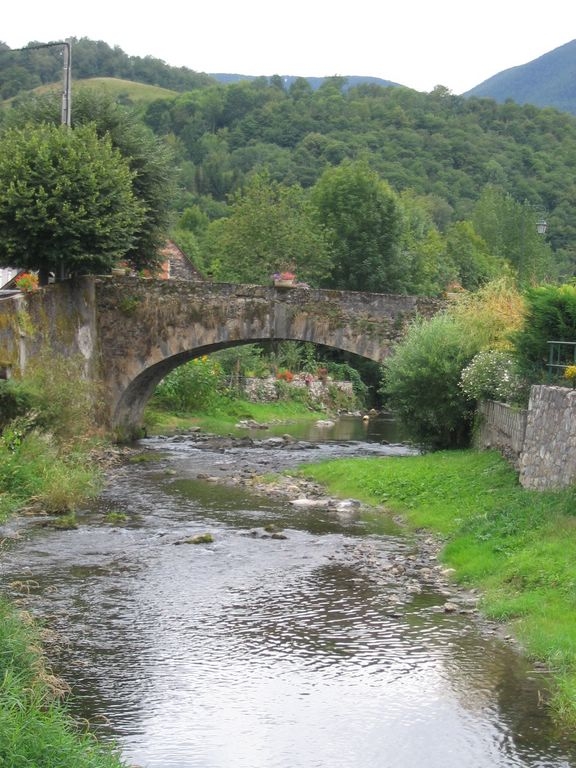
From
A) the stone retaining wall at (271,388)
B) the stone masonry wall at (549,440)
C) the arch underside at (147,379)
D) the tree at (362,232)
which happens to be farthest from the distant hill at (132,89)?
the stone masonry wall at (549,440)

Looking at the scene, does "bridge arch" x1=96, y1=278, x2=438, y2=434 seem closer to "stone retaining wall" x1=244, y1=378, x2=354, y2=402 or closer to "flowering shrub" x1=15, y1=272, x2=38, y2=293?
"flowering shrub" x1=15, y1=272, x2=38, y2=293

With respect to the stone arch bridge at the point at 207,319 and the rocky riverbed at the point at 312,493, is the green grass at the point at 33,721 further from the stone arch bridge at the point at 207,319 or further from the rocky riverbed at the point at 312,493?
the stone arch bridge at the point at 207,319

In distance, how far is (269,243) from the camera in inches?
2143

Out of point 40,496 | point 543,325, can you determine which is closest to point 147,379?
point 40,496

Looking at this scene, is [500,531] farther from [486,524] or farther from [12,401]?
[12,401]

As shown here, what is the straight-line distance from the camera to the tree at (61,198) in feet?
88.6

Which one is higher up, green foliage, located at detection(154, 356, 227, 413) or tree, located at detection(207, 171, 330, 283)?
tree, located at detection(207, 171, 330, 283)

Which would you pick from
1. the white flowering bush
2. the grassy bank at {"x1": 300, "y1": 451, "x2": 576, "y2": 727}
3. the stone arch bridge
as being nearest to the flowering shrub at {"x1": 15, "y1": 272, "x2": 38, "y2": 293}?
the stone arch bridge

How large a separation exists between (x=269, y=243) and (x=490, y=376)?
3236cm

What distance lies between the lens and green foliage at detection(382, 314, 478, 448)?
24.8m

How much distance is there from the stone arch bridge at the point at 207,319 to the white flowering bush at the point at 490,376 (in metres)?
6.61

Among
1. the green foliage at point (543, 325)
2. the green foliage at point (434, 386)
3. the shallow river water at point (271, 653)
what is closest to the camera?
the shallow river water at point (271, 653)

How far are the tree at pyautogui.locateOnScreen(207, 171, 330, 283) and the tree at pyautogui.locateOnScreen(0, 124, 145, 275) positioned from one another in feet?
79.8

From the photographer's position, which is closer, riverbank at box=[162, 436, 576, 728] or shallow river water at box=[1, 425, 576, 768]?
shallow river water at box=[1, 425, 576, 768]
